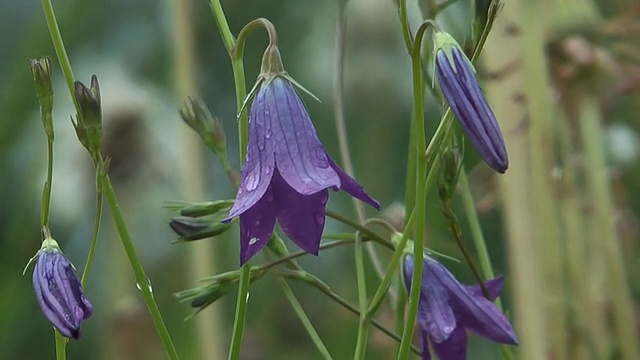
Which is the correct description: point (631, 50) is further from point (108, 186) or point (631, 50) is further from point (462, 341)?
point (108, 186)

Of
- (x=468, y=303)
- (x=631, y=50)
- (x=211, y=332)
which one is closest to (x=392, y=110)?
(x=631, y=50)

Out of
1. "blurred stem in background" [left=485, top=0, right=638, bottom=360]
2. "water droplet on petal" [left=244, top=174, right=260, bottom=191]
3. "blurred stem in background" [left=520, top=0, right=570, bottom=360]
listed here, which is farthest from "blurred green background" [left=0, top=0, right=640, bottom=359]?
→ "water droplet on petal" [left=244, top=174, right=260, bottom=191]

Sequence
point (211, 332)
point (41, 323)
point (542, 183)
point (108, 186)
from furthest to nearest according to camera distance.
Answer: point (41, 323)
point (211, 332)
point (542, 183)
point (108, 186)

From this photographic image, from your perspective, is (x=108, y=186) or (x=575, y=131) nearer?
(x=108, y=186)

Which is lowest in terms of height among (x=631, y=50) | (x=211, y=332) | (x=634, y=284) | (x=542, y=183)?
(x=634, y=284)

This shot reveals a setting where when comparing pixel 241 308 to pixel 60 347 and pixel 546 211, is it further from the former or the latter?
pixel 546 211

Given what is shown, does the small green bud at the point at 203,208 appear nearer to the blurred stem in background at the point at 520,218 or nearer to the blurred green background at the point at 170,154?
the blurred stem in background at the point at 520,218

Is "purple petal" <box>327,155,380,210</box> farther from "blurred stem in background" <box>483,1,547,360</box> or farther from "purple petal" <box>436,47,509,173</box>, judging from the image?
"blurred stem in background" <box>483,1,547,360</box>
